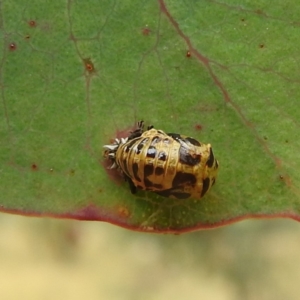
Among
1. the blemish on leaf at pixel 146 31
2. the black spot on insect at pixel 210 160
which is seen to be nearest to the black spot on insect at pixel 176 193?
the black spot on insect at pixel 210 160

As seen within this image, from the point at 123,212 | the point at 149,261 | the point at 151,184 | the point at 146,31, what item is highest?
the point at 146,31

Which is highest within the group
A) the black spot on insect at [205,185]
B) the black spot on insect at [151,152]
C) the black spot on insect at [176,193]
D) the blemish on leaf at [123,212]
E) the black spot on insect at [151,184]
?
the black spot on insect at [151,152]

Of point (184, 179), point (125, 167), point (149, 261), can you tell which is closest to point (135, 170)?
point (125, 167)

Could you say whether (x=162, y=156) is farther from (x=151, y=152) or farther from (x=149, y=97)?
(x=149, y=97)

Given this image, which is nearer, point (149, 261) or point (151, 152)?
point (151, 152)

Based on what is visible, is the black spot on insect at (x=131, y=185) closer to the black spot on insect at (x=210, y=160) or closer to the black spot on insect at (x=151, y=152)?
the black spot on insect at (x=151, y=152)

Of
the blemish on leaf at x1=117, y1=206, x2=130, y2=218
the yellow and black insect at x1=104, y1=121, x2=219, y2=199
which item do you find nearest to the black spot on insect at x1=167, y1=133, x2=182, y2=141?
the yellow and black insect at x1=104, y1=121, x2=219, y2=199

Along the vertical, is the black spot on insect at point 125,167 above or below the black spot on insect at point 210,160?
below

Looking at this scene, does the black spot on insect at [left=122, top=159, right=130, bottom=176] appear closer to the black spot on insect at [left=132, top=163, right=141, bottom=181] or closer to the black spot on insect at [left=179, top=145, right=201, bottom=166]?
the black spot on insect at [left=132, top=163, right=141, bottom=181]
